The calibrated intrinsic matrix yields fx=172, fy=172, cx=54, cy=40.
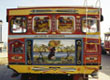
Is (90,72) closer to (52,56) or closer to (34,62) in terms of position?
(52,56)

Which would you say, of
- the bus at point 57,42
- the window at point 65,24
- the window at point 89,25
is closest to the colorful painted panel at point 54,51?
the bus at point 57,42

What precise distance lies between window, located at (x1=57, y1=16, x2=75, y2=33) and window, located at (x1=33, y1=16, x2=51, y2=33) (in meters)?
0.40

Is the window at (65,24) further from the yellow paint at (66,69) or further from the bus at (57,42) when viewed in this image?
the yellow paint at (66,69)

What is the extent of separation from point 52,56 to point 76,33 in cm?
119

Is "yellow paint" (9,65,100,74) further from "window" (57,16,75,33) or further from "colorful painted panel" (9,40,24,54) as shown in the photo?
"window" (57,16,75,33)

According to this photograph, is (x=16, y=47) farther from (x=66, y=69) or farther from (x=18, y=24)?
(x=66, y=69)

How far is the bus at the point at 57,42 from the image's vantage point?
6145 mm

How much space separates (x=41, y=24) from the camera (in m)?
6.24

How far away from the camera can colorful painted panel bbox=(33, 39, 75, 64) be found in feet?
20.2

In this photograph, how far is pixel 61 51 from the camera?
6.19 meters

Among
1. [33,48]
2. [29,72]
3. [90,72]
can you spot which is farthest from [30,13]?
[90,72]

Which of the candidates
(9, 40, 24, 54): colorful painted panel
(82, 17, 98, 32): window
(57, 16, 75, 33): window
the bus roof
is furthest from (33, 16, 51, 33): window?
(82, 17, 98, 32): window

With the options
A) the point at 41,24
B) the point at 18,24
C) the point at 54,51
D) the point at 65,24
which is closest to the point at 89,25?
the point at 65,24

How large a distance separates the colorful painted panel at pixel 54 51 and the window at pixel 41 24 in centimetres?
40
